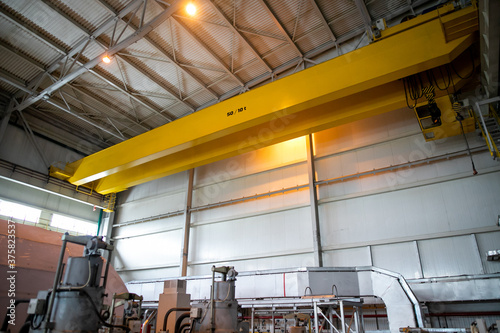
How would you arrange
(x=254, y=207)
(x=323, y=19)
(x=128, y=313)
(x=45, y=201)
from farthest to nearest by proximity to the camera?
(x=45, y=201)
(x=254, y=207)
(x=323, y=19)
(x=128, y=313)

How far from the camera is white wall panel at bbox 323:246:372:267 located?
369 inches

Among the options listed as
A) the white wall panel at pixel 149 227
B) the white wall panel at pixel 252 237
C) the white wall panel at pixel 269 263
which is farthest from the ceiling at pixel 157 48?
the white wall panel at pixel 269 263

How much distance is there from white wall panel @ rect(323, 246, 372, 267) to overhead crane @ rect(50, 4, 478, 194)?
12.3 feet

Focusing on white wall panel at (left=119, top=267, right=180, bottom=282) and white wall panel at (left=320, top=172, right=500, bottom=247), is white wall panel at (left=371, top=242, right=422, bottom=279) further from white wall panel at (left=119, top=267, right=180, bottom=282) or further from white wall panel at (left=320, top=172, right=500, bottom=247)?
white wall panel at (left=119, top=267, right=180, bottom=282)

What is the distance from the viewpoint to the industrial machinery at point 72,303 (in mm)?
4281

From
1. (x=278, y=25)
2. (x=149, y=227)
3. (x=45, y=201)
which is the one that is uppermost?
(x=278, y=25)

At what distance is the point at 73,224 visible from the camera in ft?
48.7

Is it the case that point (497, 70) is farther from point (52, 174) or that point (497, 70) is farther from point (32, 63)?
point (52, 174)

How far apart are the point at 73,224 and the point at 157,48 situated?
30.3 feet

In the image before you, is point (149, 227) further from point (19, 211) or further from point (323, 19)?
point (323, 19)

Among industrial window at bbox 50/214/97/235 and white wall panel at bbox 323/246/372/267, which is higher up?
industrial window at bbox 50/214/97/235

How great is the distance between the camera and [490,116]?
7008 millimetres

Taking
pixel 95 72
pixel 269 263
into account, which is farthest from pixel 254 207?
pixel 95 72

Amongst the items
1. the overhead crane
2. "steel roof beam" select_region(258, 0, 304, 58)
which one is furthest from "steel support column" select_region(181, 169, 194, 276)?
"steel roof beam" select_region(258, 0, 304, 58)
